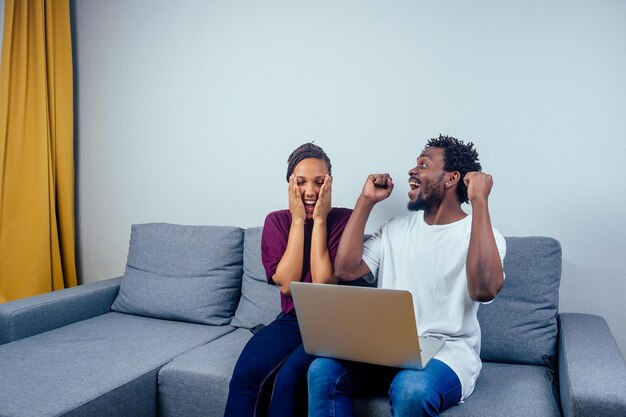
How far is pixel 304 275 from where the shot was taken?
187cm

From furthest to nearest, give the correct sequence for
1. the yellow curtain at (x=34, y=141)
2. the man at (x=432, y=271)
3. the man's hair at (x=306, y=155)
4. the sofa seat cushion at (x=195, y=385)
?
the yellow curtain at (x=34, y=141) < the man's hair at (x=306, y=155) < the sofa seat cushion at (x=195, y=385) < the man at (x=432, y=271)

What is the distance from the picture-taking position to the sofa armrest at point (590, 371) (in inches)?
50.2

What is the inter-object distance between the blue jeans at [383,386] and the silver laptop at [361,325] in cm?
3

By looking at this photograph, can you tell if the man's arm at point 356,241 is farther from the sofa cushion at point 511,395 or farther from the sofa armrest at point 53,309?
the sofa armrest at point 53,309

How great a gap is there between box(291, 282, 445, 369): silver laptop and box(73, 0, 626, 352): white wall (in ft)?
2.85

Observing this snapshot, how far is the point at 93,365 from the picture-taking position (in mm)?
1753

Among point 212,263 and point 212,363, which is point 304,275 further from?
point 212,263

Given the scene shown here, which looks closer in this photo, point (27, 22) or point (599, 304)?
point (599, 304)

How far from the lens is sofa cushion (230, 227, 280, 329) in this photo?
2.17 m

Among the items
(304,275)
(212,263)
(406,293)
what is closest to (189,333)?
(212,263)

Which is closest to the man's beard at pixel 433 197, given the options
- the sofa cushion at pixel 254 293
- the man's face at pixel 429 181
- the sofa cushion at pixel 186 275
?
the man's face at pixel 429 181

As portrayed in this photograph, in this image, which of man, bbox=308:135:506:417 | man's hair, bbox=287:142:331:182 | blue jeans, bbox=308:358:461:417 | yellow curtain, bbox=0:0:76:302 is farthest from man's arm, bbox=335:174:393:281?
yellow curtain, bbox=0:0:76:302

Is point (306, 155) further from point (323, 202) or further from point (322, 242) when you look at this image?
point (322, 242)

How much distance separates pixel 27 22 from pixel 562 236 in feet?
9.01
